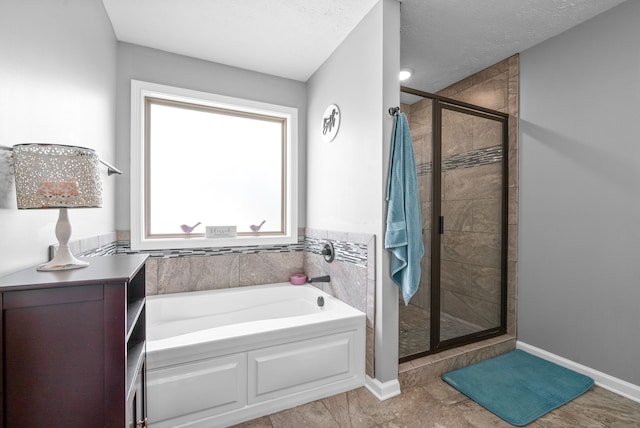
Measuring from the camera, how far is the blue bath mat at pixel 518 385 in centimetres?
177

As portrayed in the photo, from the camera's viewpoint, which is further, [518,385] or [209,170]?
[209,170]

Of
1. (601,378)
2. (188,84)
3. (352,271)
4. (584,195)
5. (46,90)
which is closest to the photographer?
(46,90)

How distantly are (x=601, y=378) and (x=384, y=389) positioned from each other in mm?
1499

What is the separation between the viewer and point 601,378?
2.00 meters

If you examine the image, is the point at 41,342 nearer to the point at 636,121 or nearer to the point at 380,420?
the point at 380,420

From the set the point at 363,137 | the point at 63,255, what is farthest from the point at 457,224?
Result: the point at 63,255

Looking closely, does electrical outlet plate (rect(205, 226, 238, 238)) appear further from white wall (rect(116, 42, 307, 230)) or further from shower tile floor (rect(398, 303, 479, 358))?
shower tile floor (rect(398, 303, 479, 358))

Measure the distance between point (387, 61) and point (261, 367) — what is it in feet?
6.80

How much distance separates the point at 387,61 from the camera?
193cm

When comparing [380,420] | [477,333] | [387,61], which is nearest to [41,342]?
[380,420]

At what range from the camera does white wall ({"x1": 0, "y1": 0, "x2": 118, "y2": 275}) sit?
99 centimetres

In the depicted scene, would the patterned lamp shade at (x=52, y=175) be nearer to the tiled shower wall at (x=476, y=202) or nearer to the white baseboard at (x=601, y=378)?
the tiled shower wall at (x=476, y=202)

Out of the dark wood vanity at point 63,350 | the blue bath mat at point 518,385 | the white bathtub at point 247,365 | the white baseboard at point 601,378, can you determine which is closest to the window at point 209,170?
the white bathtub at point 247,365

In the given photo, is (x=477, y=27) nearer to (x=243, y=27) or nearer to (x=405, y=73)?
(x=405, y=73)
